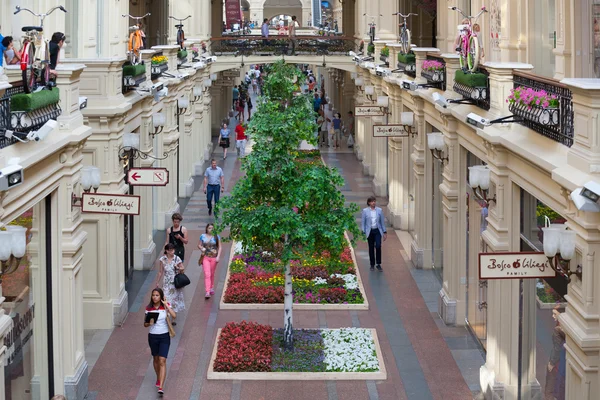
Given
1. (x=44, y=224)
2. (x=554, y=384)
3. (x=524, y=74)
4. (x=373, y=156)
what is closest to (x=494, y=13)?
(x=524, y=74)

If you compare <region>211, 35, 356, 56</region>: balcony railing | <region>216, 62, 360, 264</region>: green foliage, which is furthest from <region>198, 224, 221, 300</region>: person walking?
<region>211, 35, 356, 56</region>: balcony railing

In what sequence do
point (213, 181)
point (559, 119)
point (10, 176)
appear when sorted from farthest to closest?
point (213, 181) < point (559, 119) < point (10, 176)

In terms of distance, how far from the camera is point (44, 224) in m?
13.6

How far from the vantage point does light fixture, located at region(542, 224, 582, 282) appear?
34.1 ft

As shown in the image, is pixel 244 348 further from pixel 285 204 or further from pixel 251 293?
pixel 251 293

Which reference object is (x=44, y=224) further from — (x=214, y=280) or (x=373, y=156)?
(x=373, y=156)

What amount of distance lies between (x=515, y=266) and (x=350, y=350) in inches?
228

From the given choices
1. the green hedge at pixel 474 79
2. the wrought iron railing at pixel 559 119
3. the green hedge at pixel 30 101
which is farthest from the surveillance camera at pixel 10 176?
the green hedge at pixel 474 79

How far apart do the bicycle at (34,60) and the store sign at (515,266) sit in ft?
18.2

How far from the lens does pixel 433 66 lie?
2055 centimetres

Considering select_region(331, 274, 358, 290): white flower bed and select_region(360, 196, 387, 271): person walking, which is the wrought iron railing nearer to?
select_region(331, 274, 358, 290): white flower bed

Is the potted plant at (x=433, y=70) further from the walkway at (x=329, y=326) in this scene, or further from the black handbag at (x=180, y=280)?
the black handbag at (x=180, y=280)

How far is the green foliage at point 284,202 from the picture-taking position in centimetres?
1627

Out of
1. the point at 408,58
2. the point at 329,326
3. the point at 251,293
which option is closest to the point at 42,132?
the point at 329,326
